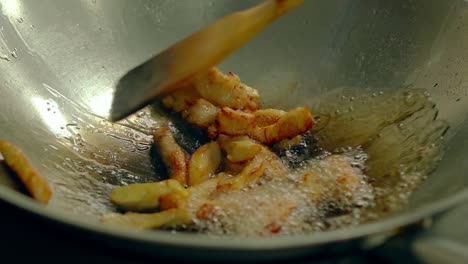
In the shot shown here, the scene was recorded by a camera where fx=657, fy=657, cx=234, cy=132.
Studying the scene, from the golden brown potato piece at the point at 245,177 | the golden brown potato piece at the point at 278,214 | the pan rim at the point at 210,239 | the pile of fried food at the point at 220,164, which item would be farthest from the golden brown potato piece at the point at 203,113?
the pan rim at the point at 210,239

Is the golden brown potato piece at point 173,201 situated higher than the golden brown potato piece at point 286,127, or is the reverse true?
the golden brown potato piece at point 286,127

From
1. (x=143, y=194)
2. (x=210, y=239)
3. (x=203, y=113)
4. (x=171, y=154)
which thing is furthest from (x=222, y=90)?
(x=210, y=239)

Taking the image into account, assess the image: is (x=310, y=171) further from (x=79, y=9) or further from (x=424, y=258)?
(x=79, y=9)

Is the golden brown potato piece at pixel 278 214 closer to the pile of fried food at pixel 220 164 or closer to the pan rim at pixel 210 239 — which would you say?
the pile of fried food at pixel 220 164

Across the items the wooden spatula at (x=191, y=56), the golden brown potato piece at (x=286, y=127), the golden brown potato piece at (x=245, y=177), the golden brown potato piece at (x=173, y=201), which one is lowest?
the golden brown potato piece at (x=173, y=201)

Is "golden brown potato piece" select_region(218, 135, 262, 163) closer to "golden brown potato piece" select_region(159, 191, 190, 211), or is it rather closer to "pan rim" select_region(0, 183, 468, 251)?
"golden brown potato piece" select_region(159, 191, 190, 211)

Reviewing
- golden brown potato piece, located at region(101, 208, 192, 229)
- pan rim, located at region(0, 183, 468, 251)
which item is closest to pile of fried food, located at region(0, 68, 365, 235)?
golden brown potato piece, located at region(101, 208, 192, 229)
